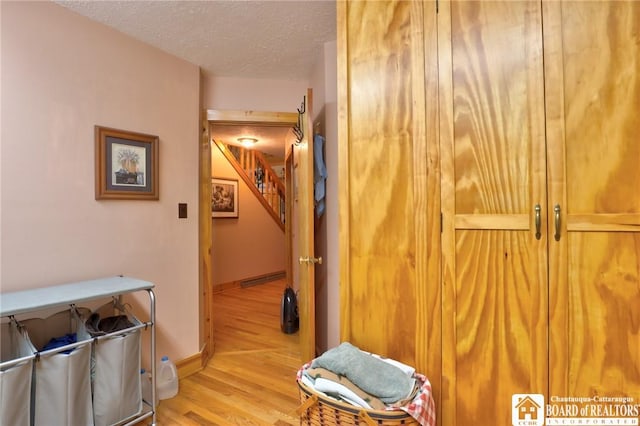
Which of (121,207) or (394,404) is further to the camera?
(121,207)

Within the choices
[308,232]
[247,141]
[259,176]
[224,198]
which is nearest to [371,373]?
[308,232]

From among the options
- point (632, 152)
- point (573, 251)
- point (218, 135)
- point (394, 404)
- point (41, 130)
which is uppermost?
point (218, 135)

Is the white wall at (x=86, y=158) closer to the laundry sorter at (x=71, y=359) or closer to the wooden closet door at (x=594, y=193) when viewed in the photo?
the laundry sorter at (x=71, y=359)

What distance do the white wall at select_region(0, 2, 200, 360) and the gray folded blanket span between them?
5.13ft

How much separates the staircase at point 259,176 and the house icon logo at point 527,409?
461cm

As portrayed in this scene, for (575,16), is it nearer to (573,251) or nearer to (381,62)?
(381,62)

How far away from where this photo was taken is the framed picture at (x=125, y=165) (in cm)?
191

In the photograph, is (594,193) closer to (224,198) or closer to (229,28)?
(229,28)

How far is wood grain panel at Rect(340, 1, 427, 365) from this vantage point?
1.27 metres

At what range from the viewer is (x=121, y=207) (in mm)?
2014

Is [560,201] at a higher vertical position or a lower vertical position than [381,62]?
lower

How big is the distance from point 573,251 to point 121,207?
7.81ft

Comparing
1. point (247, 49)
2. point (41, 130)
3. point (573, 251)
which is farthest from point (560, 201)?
point (41, 130)

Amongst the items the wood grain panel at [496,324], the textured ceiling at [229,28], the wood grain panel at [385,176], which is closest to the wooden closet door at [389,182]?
the wood grain panel at [385,176]
